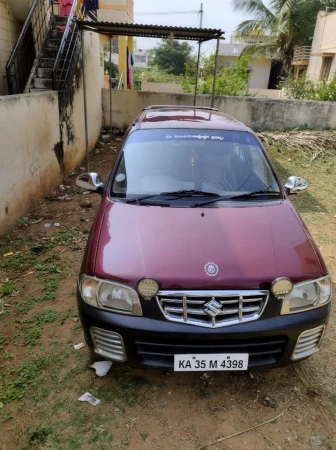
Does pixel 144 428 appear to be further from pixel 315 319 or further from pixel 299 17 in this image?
pixel 299 17

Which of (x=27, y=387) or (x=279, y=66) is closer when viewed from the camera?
(x=27, y=387)

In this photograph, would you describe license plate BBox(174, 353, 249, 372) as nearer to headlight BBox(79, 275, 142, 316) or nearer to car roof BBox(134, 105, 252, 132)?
headlight BBox(79, 275, 142, 316)

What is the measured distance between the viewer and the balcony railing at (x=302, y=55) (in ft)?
68.5

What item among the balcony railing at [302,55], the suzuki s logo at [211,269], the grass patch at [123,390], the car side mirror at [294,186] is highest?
the balcony railing at [302,55]

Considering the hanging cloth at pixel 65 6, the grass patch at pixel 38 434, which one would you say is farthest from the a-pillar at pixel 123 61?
the grass patch at pixel 38 434

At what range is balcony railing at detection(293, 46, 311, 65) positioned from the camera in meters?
20.9

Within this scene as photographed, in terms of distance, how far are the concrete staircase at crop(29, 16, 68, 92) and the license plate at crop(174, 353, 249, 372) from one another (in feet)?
20.2

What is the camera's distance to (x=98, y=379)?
240 cm

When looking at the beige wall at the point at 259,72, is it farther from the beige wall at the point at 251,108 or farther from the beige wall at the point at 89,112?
the beige wall at the point at 89,112

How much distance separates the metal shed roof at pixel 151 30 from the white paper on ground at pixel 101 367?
542 cm

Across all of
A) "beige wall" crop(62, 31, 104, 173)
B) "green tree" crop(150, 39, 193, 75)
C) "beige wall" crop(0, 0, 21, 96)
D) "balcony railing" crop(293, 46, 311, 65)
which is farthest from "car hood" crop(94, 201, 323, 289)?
"green tree" crop(150, 39, 193, 75)

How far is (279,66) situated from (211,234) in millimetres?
27180

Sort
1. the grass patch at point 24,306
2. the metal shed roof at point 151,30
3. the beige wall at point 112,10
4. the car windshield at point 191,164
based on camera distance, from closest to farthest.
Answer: the car windshield at point 191,164 → the grass patch at point 24,306 → the metal shed roof at point 151,30 → the beige wall at point 112,10

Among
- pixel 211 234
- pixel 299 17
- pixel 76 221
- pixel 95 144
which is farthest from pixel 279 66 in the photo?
pixel 211 234
